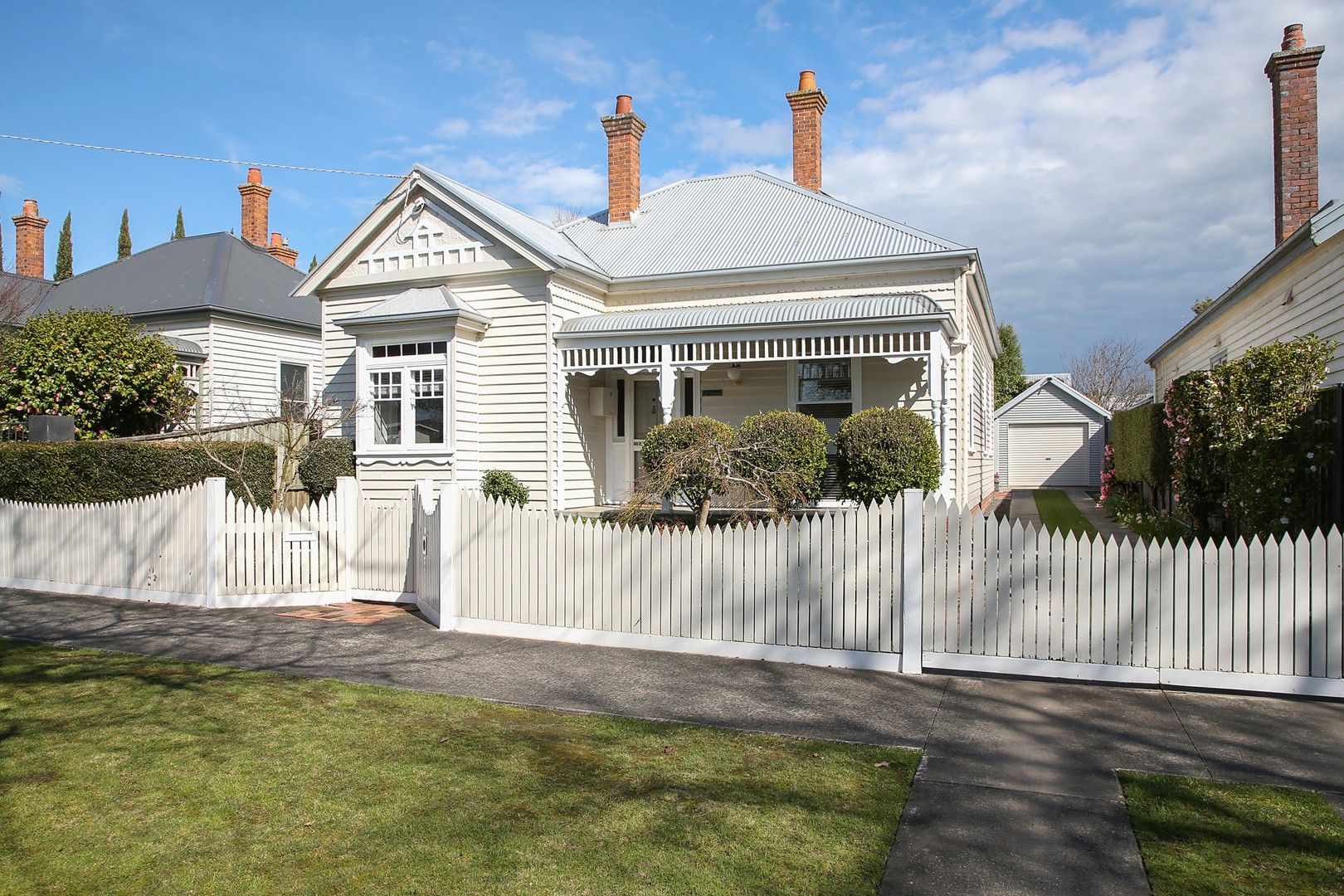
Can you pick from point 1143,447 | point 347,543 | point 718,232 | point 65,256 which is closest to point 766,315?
point 718,232

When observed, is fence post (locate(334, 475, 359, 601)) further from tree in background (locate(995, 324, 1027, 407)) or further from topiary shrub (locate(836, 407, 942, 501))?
tree in background (locate(995, 324, 1027, 407))

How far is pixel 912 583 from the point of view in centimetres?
729

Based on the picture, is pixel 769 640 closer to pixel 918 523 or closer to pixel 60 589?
pixel 918 523

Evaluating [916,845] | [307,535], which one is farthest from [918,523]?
[307,535]

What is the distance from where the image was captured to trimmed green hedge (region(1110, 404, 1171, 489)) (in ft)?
50.9

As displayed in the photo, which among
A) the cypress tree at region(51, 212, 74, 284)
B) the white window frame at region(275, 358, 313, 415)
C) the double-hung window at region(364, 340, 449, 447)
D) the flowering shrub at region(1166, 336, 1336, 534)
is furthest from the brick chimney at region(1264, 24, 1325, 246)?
the cypress tree at region(51, 212, 74, 284)

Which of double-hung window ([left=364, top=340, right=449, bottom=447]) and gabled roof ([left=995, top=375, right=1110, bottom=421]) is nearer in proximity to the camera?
double-hung window ([left=364, top=340, right=449, bottom=447])

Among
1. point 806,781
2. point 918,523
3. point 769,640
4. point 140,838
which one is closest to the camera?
point 140,838

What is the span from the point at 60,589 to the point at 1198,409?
14.3 m

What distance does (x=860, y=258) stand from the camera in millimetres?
16047

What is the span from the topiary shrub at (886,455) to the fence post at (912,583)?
5460 millimetres

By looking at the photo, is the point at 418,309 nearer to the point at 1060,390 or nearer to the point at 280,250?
the point at 280,250

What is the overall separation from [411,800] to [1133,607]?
537 cm

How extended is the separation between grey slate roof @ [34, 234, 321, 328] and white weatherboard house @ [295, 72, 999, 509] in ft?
23.8
